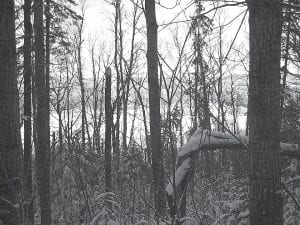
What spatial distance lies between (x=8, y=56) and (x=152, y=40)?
13.6 feet

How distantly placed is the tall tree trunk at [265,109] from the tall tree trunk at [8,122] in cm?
200

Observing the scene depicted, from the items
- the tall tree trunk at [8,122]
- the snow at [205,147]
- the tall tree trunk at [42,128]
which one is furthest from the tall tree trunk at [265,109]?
the tall tree trunk at [42,128]

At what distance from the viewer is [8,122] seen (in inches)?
116

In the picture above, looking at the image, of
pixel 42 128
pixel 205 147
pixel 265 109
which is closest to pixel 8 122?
pixel 265 109

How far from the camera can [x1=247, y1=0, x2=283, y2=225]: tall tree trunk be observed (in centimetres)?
274

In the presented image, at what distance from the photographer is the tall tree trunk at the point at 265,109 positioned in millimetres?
2738

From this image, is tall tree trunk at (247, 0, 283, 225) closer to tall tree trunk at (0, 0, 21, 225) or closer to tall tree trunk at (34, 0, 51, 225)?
tall tree trunk at (0, 0, 21, 225)

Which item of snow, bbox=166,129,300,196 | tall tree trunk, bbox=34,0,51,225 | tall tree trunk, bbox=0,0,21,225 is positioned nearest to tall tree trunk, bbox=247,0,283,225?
snow, bbox=166,129,300,196

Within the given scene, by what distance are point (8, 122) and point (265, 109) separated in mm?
2148

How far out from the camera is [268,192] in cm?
279

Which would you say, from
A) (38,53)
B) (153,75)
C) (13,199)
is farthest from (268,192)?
(38,53)

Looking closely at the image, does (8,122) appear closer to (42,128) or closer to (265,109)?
(265,109)

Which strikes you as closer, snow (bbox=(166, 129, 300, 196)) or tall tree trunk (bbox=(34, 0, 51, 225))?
snow (bbox=(166, 129, 300, 196))

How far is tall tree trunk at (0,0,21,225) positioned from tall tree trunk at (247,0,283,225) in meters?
2.00
